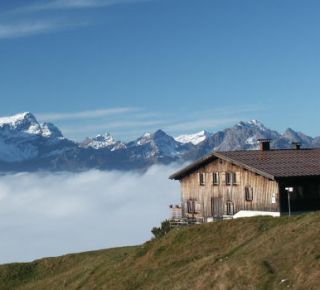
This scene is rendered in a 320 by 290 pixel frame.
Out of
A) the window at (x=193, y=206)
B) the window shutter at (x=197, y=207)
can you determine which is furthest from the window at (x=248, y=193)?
the window at (x=193, y=206)

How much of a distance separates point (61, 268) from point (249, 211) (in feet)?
66.0

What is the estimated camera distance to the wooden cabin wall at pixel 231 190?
225 ft

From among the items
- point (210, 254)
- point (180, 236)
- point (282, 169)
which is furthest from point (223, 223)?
point (282, 169)

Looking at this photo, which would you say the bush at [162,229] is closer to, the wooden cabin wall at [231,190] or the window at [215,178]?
the wooden cabin wall at [231,190]

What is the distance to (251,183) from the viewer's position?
71000mm

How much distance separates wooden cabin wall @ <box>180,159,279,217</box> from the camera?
68562mm

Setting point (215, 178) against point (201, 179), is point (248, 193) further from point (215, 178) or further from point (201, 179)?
point (201, 179)

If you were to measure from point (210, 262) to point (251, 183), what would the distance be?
2636cm

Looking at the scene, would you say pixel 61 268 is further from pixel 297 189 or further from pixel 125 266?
pixel 297 189

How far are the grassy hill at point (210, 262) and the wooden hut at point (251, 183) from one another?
10985mm

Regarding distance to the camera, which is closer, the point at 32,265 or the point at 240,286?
the point at 240,286

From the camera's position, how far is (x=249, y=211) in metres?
71.3

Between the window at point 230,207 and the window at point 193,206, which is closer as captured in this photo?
the window at point 230,207

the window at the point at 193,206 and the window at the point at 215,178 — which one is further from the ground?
the window at the point at 215,178
